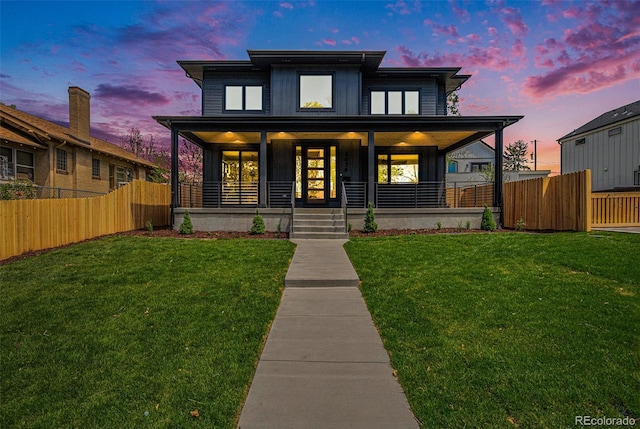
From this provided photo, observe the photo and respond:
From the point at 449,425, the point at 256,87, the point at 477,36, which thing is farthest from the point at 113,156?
the point at 449,425

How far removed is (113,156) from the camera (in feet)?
71.1

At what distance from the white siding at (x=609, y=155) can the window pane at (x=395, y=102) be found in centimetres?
1544

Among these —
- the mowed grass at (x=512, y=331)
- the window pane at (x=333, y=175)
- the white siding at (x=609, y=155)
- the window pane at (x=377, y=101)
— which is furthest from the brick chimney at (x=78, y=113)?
the white siding at (x=609, y=155)

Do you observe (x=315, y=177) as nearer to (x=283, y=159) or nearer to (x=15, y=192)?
(x=283, y=159)

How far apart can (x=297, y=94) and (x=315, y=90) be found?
2.78 ft

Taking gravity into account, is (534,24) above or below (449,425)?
above

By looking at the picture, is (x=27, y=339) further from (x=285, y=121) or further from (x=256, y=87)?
(x=256, y=87)

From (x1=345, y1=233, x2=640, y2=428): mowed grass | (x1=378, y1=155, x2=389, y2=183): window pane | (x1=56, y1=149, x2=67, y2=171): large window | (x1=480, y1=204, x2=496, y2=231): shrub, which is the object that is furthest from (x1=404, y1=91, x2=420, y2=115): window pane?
(x1=56, y1=149, x2=67, y2=171): large window

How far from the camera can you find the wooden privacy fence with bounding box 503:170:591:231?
9.77m

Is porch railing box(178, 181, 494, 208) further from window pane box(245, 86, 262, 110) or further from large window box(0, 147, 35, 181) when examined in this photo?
large window box(0, 147, 35, 181)

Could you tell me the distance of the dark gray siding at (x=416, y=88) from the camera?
575 inches

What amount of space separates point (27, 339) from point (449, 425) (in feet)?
14.7

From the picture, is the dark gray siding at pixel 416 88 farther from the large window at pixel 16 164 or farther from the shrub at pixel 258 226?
the large window at pixel 16 164

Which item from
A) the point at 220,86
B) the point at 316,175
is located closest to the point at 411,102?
the point at 316,175
